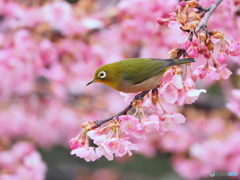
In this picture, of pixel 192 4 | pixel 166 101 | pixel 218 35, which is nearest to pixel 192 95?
pixel 166 101

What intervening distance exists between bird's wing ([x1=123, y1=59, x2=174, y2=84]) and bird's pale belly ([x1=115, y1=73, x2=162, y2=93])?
0.01 m

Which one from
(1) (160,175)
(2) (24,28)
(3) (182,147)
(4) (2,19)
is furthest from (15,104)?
(1) (160,175)

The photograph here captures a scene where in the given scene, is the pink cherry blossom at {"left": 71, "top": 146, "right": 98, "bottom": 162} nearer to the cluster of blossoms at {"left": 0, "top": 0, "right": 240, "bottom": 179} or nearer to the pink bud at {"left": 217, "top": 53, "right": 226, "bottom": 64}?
the cluster of blossoms at {"left": 0, "top": 0, "right": 240, "bottom": 179}

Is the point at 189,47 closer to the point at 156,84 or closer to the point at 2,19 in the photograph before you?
Answer: the point at 156,84

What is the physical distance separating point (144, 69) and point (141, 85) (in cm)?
7

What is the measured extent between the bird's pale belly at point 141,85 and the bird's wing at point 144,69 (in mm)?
14

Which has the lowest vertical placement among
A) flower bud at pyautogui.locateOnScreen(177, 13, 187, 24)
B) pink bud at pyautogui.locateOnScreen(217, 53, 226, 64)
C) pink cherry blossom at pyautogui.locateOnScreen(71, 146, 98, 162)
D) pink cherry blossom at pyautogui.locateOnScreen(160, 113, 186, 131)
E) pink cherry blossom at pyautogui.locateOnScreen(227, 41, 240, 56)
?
pink cherry blossom at pyautogui.locateOnScreen(71, 146, 98, 162)

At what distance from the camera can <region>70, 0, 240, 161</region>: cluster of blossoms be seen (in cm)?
110

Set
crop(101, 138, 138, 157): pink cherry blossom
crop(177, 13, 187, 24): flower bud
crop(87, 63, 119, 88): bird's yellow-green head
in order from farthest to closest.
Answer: crop(87, 63, 119, 88): bird's yellow-green head, crop(177, 13, 187, 24): flower bud, crop(101, 138, 138, 157): pink cherry blossom

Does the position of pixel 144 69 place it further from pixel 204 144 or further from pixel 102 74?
pixel 204 144

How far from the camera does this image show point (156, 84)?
1.20m

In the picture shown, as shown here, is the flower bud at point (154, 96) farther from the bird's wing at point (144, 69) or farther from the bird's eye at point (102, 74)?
the bird's eye at point (102, 74)

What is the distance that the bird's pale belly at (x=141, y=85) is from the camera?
121 centimetres

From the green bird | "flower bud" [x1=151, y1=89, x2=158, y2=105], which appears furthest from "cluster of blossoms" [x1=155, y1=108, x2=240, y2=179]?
"flower bud" [x1=151, y1=89, x2=158, y2=105]
